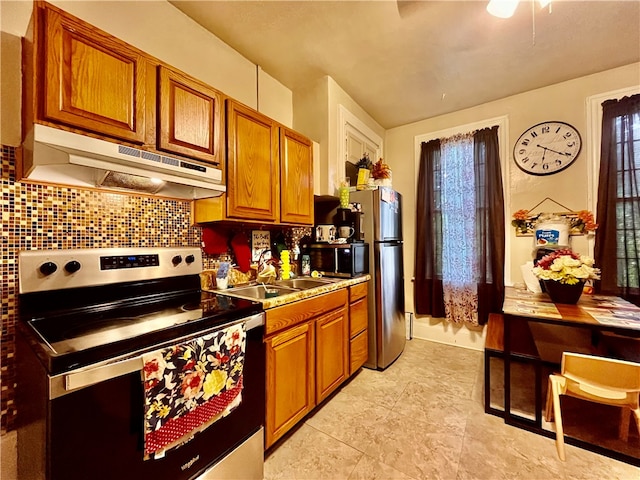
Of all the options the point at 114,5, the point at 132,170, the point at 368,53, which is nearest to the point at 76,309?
the point at 132,170

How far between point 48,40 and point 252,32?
131 centimetres

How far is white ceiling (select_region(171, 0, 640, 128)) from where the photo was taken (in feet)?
5.70

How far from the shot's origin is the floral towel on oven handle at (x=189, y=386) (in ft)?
3.05

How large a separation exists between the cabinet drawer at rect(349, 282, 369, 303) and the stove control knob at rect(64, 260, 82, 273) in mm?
1714

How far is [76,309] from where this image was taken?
1206 mm

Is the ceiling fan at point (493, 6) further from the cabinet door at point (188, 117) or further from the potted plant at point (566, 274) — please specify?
the potted plant at point (566, 274)

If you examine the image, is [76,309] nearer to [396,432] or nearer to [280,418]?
[280,418]

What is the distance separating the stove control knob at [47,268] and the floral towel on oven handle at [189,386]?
671mm

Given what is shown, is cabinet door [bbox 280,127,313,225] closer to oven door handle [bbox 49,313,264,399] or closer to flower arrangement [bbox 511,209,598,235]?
oven door handle [bbox 49,313,264,399]

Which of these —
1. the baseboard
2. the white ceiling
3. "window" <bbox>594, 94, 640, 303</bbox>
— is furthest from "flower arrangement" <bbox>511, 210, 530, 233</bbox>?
the white ceiling

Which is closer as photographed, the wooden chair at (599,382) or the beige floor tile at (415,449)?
the wooden chair at (599,382)

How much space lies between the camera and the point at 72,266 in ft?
3.96

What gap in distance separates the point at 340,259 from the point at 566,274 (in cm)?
160

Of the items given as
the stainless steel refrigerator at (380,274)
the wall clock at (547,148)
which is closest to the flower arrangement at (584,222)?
the wall clock at (547,148)
